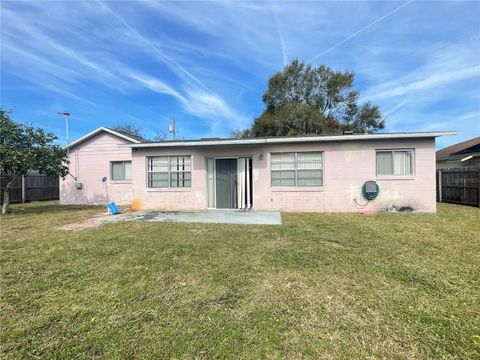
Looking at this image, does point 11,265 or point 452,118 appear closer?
point 11,265

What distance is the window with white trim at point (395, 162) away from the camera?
962 cm

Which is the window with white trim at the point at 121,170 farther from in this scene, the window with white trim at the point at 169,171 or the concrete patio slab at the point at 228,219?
the concrete patio slab at the point at 228,219

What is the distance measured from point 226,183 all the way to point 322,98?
76.5 feet

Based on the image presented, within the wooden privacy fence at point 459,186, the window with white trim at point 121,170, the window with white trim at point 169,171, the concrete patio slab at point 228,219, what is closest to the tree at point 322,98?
the wooden privacy fence at point 459,186

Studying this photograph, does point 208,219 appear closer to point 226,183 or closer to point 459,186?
point 226,183

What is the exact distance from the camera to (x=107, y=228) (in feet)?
23.7

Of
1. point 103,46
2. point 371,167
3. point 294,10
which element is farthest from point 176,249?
point 103,46

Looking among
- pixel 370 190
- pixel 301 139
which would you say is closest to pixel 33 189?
pixel 301 139

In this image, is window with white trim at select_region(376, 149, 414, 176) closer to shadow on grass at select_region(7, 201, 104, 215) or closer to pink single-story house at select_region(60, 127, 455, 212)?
pink single-story house at select_region(60, 127, 455, 212)

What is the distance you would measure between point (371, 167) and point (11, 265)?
10.4 meters

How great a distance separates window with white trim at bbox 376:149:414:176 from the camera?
962cm

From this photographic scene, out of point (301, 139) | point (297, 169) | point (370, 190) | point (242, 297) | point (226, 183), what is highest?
point (301, 139)

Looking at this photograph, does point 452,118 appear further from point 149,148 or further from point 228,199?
point 149,148

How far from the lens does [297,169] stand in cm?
1023
